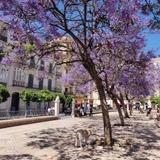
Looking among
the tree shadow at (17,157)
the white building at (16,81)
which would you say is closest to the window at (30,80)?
the white building at (16,81)

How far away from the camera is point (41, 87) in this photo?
32.5m

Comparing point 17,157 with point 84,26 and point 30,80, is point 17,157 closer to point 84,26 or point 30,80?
point 84,26

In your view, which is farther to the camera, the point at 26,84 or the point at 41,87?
the point at 41,87

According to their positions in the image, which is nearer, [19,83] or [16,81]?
[16,81]

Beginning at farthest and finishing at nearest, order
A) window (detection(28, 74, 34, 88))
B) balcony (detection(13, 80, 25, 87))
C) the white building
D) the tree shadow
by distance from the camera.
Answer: window (detection(28, 74, 34, 88))
balcony (detection(13, 80, 25, 87))
the white building
the tree shadow

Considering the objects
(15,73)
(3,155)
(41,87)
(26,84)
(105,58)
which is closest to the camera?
(3,155)

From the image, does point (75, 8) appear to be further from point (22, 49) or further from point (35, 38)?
point (22, 49)

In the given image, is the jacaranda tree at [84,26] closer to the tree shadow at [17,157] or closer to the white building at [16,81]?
the tree shadow at [17,157]

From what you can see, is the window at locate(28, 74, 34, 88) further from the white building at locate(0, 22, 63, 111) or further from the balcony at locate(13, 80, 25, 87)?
the balcony at locate(13, 80, 25, 87)

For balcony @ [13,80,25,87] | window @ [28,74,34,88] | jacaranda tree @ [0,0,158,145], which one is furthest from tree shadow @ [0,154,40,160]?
window @ [28,74,34,88]

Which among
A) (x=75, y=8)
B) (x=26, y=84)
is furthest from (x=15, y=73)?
(x=75, y=8)

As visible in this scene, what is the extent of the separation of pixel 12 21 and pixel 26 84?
76.8ft

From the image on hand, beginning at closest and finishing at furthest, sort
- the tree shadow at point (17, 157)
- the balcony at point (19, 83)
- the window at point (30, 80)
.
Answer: the tree shadow at point (17, 157) < the balcony at point (19, 83) < the window at point (30, 80)

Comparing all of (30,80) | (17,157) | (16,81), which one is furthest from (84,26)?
(30,80)
